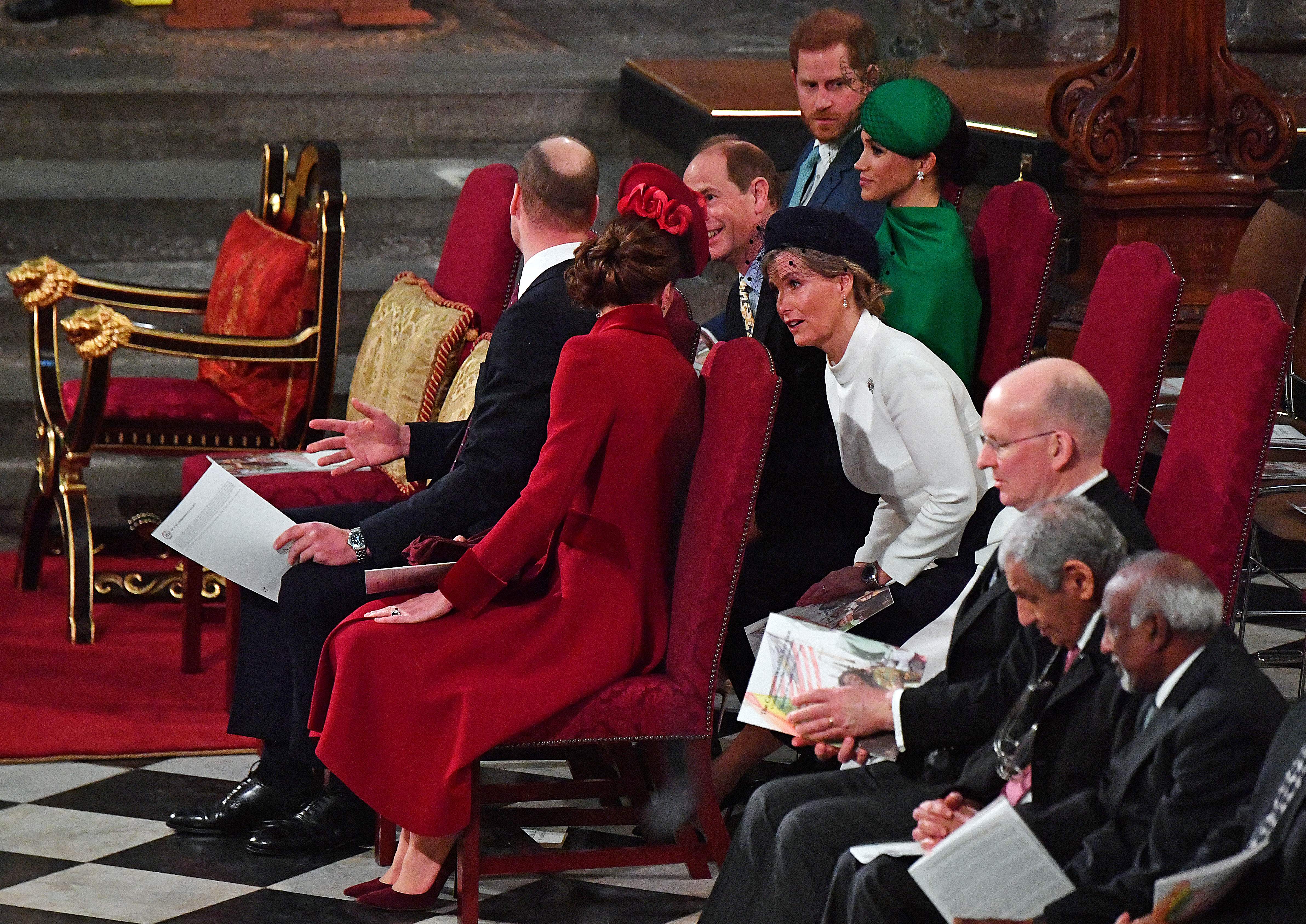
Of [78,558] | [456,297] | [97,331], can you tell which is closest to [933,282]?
[456,297]

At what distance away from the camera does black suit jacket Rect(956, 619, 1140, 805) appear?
2287mm

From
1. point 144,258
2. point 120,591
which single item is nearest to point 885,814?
point 120,591

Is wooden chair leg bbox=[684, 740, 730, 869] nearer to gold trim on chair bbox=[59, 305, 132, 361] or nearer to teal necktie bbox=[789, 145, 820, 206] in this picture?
teal necktie bbox=[789, 145, 820, 206]

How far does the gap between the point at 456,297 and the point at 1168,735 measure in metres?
2.80

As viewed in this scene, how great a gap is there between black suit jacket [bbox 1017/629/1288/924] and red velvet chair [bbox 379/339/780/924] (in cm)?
Result: 107

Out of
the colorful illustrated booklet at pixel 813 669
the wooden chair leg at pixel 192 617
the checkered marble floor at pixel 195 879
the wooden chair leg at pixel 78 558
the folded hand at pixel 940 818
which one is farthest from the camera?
→ the wooden chair leg at pixel 78 558

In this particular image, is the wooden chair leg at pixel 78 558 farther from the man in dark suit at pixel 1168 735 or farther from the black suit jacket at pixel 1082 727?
the man in dark suit at pixel 1168 735

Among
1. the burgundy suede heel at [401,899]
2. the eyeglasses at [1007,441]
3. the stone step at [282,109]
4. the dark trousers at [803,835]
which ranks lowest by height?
the burgundy suede heel at [401,899]

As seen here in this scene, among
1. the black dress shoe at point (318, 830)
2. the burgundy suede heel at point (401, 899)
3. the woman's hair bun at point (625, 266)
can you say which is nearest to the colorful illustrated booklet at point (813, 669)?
the woman's hair bun at point (625, 266)

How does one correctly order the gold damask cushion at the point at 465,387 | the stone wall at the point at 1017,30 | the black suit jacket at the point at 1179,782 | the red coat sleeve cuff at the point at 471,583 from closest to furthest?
the black suit jacket at the point at 1179,782 → the red coat sleeve cuff at the point at 471,583 → the gold damask cushion at the point at 465,387 → the stone wall at the point at 1017,30

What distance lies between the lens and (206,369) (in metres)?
5.30

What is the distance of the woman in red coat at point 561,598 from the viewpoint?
3143mm

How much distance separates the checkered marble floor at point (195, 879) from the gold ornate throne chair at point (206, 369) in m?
1.15

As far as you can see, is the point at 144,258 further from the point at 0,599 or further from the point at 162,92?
the point at 0,599
